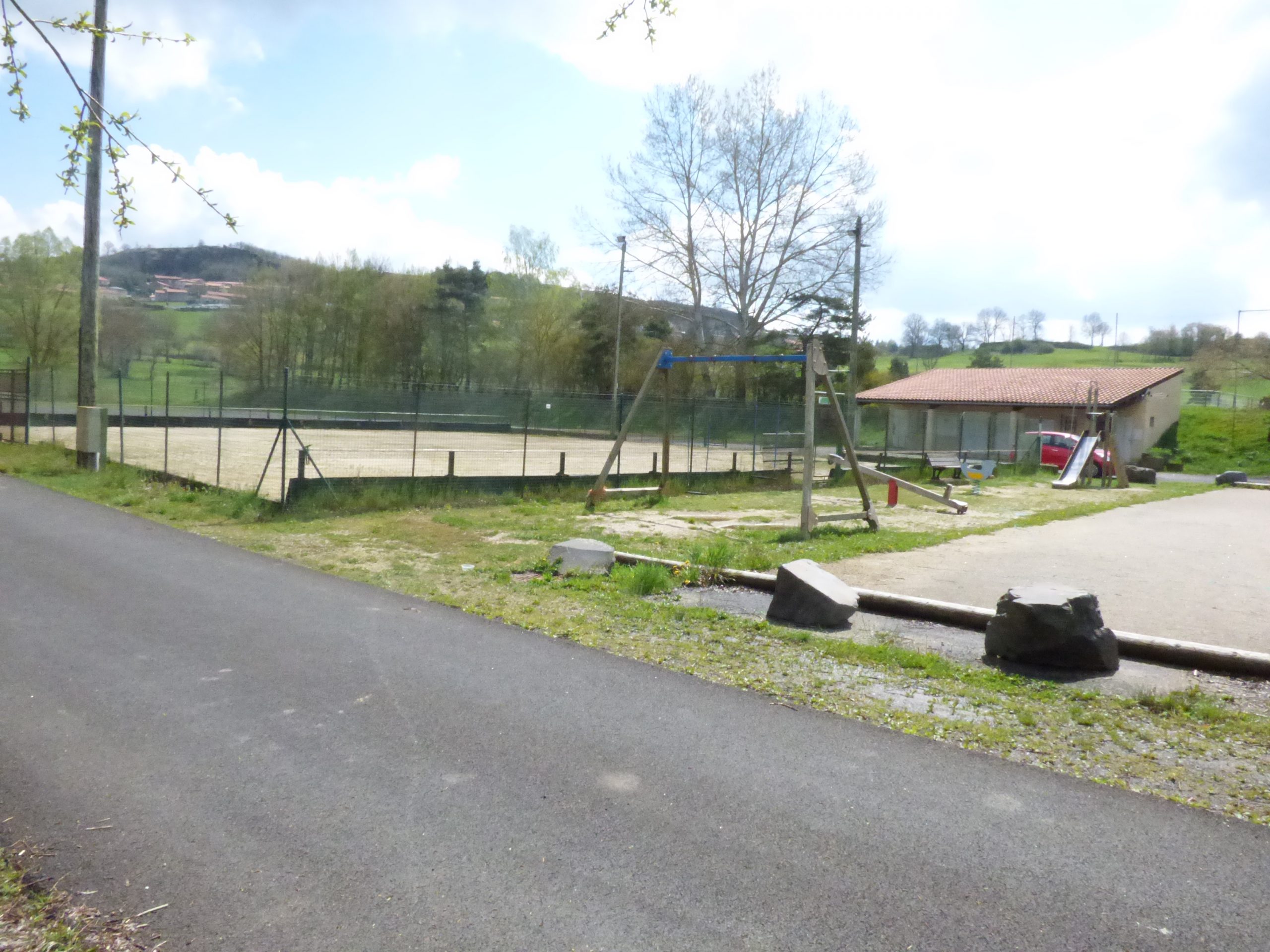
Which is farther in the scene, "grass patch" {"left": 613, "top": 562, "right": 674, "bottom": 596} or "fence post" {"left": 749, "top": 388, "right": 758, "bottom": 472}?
"fence post" {"left": 749, "top": 388, "right": 758, "bottom": 472}

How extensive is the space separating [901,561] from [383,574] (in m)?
5.69

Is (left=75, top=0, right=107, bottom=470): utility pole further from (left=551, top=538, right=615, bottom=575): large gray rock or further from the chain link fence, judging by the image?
(left=551, top=538, right=615, bottom=575): large gray rock

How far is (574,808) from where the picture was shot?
3932 millimetres

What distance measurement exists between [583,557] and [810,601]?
260cm

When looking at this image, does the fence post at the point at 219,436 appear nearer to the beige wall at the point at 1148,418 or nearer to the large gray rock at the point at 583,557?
the large gray rock at the point at 583,557

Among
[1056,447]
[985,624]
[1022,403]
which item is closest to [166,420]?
[985,624]

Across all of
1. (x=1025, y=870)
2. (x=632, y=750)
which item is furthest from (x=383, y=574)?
(x=1025, y=870)

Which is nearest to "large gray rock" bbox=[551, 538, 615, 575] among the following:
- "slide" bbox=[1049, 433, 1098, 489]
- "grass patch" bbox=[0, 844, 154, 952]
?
"grass patch" bbox=[0, 844, 154, 952]

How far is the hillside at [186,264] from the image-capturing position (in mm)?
69438

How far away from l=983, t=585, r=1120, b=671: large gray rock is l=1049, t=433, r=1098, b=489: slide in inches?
746

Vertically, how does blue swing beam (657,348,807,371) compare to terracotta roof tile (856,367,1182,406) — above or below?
below

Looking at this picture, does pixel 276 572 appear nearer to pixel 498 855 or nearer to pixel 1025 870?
pixel 498 855

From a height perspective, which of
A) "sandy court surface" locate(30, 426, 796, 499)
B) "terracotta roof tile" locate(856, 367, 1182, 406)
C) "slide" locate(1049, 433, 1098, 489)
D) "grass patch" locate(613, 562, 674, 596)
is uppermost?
"terracotta roof tile" locate(856, 367, 1182, 406)

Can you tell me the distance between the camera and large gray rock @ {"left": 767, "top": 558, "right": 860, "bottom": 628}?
24.9 ft
